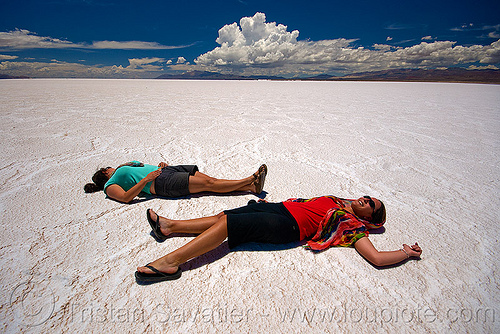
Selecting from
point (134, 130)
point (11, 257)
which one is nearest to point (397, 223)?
point (11, 257)

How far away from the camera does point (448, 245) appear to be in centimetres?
166

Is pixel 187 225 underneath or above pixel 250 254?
above

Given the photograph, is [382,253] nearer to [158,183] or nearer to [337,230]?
[337,230]

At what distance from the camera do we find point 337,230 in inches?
60.3

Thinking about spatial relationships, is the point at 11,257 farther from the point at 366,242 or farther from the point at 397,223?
the point at 397,223

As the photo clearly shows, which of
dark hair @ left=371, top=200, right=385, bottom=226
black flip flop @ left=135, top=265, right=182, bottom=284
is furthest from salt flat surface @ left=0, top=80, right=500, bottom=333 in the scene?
dark hair @ left=371, top=200, right=385, bottom=226

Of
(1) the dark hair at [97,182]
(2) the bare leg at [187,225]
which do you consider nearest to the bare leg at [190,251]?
(2) the bare leg at [187,225]

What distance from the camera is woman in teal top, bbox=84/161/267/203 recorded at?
6.45 feet

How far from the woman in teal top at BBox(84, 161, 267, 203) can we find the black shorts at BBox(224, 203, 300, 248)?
679mm

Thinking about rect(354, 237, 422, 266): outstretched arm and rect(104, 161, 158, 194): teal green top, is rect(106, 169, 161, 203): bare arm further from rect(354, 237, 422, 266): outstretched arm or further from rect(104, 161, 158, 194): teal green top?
rect(354, 237, 422, 266): outstretched arm

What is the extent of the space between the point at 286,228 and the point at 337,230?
0.36 metres

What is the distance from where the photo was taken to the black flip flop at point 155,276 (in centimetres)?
125

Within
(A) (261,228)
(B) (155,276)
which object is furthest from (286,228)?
(B) (155,276)

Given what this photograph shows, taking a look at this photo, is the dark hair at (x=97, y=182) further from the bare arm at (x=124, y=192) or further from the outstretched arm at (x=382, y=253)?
the outstretched arm at (x=382, y=253)
